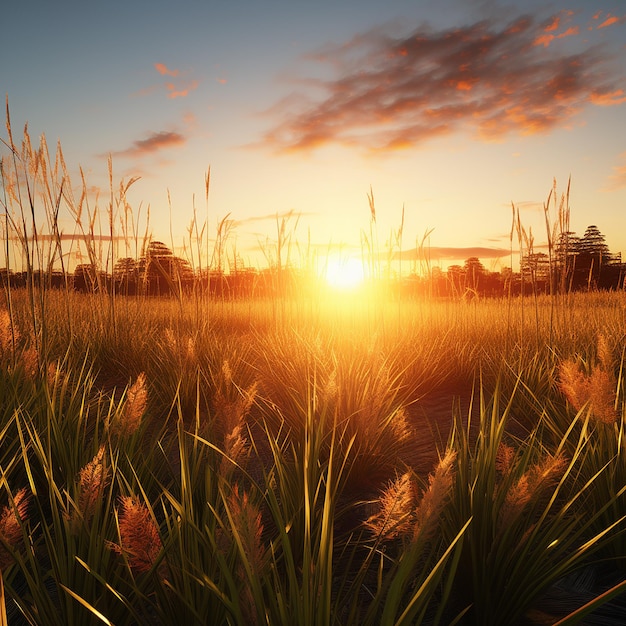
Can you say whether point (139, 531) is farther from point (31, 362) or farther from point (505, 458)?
point (31, 362)

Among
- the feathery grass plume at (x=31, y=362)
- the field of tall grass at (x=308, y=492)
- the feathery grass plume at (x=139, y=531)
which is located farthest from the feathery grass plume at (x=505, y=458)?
the feathery grass plume at (x=31, y=362)

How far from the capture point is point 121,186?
13.7 ft

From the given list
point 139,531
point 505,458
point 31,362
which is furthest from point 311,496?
point 31,362

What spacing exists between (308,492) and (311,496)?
0.26m

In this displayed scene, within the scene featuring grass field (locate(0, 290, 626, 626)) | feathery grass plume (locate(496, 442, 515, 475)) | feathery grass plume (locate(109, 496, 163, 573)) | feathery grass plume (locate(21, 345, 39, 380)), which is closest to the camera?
feathery grass plume (locate(109, 496, 163, 573))

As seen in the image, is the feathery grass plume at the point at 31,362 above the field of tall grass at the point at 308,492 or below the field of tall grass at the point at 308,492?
above

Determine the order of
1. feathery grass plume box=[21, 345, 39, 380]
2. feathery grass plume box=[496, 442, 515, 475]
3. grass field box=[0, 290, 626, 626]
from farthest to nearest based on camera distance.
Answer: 1. feathery grass plume box=[21, 345, 39, 380]
2. feathery grass plume box=[496, 442, 515, 475]
3. grass field box=[0, 290, 626, 626]

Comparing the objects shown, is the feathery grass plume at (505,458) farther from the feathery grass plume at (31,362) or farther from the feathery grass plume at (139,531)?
the feathery grass plume at (31,362)

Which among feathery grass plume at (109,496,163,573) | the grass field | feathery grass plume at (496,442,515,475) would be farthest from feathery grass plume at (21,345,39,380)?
feathery grass plume at (496,442,515,475)

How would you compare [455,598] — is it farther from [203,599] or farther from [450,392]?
[450,392]

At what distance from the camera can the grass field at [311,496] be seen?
0.90 m

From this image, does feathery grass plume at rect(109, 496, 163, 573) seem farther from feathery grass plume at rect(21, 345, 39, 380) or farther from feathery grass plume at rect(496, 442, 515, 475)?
feathery grass plume at rect(21, 345, 39, 380)

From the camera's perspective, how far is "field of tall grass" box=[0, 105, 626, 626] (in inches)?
35.7

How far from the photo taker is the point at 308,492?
1.23 meters
